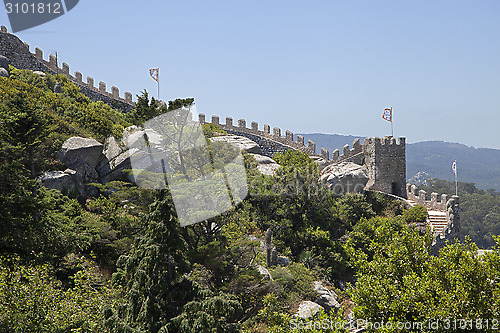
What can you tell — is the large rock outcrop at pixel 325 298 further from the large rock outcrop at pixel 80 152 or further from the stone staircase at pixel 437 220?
the large rock outcrop at pixel 80 152

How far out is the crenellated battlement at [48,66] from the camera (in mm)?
39125

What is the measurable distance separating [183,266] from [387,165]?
21772 mm

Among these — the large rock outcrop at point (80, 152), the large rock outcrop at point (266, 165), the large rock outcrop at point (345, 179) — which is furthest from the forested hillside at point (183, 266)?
the large rock outcrop at point (345, 179)

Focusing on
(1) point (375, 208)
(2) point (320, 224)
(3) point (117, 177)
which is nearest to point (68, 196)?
(3) point (117, 177)

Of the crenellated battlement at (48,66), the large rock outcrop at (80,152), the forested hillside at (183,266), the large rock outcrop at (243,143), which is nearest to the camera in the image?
the forested hillside at (183,266)

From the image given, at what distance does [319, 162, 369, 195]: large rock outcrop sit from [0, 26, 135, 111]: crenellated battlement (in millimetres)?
18015

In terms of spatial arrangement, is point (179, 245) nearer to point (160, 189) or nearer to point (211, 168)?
point (160, 189)

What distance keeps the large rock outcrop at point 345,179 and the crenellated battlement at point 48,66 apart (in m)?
18.0

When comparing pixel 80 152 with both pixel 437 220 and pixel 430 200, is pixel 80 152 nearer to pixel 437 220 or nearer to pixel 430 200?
pixel 437 220

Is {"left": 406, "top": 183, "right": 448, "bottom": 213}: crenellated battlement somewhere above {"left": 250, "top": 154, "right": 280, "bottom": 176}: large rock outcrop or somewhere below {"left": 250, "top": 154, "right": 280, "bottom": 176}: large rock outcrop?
below

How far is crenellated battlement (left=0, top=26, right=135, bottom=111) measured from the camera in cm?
3912

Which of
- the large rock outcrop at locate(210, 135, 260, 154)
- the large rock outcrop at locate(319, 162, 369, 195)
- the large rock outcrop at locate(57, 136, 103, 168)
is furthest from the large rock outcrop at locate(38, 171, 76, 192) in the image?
the large rock outcrop at locate(319, 162, 369, 195)

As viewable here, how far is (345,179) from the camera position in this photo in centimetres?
3091

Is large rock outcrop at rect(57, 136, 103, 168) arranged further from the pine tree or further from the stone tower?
the stone tower
